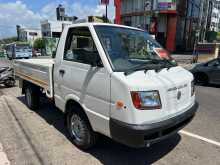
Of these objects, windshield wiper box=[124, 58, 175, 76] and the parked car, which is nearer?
windshield wiper box=[124, 58, 175, 76]

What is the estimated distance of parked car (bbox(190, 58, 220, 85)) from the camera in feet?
33.3

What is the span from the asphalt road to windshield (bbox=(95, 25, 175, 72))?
61.1 inches

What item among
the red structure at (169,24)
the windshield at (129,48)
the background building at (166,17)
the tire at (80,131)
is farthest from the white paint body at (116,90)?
the red structure at (169,24)

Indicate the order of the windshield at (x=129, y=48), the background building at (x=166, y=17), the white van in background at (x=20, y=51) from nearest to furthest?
the windshield at (x=129, y=48) < the background building at (x=166, y=17) < the white van in background at (x=20, y=51)

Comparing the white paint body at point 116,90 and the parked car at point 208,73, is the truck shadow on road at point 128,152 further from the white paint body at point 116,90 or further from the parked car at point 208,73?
the parked car at point 208,73

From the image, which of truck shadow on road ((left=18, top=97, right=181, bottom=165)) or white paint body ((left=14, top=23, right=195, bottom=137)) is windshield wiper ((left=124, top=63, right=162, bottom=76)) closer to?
white paint body ((left=14, top=23, right=195, bottom=137))

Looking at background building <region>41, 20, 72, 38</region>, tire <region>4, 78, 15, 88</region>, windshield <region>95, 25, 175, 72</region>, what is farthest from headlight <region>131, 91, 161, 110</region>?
background building <region>41, 20, 72, 38</region>

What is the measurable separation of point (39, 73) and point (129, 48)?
2.47 m

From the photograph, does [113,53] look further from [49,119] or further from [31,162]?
[49,119]

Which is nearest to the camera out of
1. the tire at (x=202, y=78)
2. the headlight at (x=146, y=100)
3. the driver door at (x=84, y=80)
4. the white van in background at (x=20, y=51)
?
the headlight at (x=146, y=100)

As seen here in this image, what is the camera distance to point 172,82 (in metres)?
3.24

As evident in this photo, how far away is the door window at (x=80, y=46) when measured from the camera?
3.57 m

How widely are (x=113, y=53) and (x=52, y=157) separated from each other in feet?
6.65

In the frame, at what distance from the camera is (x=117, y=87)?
297cm
